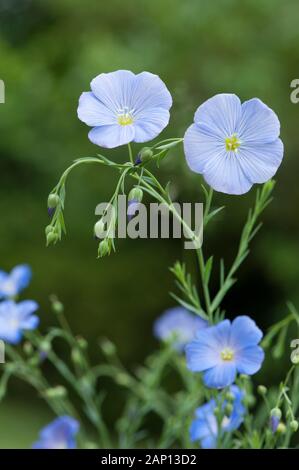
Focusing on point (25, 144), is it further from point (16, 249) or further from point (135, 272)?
point (135, 272)

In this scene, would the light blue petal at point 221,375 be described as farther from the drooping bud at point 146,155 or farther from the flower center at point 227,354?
the drooping bud at point 146,155

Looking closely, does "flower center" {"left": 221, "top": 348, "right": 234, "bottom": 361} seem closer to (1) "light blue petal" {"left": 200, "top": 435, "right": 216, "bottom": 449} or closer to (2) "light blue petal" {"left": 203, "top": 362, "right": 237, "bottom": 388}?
(2) "light blue petal" {"left": 203, "top": 362, "right": 237, "bottom": 388}

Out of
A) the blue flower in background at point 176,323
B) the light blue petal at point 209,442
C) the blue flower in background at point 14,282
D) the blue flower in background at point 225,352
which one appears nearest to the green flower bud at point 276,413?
the blue flower in background at point 225,352

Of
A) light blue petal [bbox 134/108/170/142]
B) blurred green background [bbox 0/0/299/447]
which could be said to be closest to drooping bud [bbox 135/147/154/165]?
light blue petal [bbox 134/108/170/142]

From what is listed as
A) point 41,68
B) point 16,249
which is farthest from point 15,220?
point 41,68

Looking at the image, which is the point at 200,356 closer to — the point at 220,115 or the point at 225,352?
the point at 225,352

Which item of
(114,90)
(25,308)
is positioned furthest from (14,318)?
(114,90)
